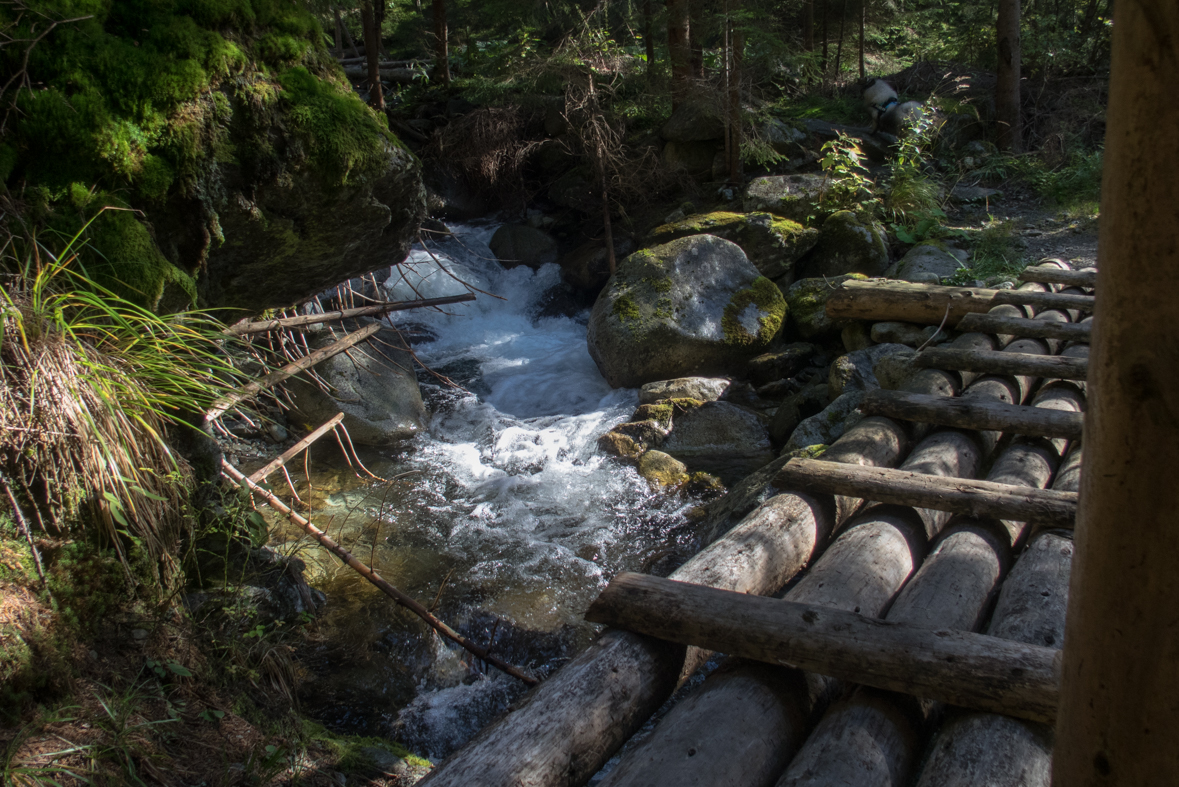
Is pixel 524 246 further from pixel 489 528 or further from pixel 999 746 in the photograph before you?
pixel 999 746

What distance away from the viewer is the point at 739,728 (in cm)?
179

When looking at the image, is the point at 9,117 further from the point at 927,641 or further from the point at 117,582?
the point at 927,641

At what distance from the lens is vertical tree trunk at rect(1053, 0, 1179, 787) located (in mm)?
845

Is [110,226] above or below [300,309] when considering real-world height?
above

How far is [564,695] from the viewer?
1.87m

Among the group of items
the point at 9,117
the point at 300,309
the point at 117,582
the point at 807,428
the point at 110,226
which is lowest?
the point at 807,428

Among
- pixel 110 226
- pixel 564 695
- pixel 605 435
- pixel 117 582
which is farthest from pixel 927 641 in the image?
pixel 605 435

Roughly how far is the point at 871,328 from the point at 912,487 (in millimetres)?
4624

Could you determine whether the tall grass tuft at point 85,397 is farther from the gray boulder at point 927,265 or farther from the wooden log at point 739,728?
the gray boulder at point 927,265

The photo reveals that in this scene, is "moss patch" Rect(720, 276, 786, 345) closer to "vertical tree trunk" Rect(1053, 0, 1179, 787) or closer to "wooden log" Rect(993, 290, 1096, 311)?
"wooden log" Rect(993, 290, 1096, 311)

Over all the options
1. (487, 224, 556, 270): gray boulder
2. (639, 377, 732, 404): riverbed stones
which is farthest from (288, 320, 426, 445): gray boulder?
(487, 224, 556, 270): gray boulder

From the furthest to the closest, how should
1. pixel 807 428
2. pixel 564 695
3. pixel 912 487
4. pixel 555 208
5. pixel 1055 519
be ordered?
pixel 555 208 → pixel 807 428 → pixel 912 487 → pixel 1055 519 → pixel 564 695

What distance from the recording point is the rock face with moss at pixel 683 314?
25.7 ft

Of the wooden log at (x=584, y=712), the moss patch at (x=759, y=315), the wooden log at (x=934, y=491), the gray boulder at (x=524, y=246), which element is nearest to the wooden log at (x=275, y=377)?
the wooden log at (x=584, y=712)
